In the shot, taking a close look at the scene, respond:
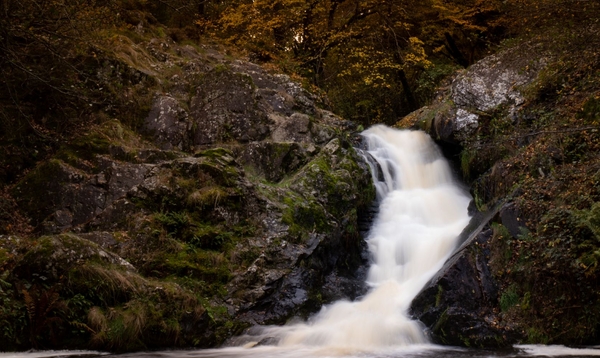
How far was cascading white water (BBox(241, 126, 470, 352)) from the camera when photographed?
23.7 ft

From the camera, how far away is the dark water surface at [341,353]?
19.8 ft

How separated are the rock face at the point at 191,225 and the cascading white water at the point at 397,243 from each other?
0.46 meters

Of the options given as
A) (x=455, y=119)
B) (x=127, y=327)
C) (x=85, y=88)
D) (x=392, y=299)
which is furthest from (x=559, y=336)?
(x=85, y=88)

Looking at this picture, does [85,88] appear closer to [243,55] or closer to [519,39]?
[243,55]

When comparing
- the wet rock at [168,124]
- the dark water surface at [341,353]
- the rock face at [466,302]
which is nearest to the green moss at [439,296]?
the rock face at [466,302]

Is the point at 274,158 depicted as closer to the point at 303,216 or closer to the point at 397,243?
the point at 303,216

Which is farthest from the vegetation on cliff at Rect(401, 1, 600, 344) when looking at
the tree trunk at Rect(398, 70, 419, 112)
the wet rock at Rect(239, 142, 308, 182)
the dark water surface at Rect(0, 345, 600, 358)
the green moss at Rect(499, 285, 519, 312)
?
the tree trunk at Rect(398, 70, 419, 112)

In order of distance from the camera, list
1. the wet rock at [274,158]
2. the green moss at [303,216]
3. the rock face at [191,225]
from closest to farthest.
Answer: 1. the rock face at [191,225]
2. the green moss at [303,216]
3. the wet rock at [274,158]

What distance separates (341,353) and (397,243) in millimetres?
3918

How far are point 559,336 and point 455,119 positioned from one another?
21.8ft

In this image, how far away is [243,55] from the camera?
17.1 meters

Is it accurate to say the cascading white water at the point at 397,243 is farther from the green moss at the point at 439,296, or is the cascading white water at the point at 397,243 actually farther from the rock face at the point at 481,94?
the rock face at the point at 481,94

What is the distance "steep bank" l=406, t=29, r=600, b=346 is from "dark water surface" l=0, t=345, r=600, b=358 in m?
0.33

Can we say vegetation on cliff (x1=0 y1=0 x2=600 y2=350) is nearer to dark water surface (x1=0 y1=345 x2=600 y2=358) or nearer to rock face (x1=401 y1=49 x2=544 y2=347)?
rock face (x1=401 y1=49 x2=544 y2=347)
